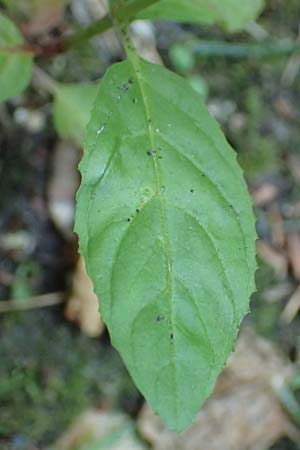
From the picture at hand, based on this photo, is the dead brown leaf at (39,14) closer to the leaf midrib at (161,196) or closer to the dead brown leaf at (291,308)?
the leaf midrib at (161,196)

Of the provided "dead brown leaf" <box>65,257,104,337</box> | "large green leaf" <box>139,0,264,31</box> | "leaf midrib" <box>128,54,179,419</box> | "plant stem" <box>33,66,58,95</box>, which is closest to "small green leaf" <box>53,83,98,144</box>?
"plant stem" <box>33,66,58,95</box>

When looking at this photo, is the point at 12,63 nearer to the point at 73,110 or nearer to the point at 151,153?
the point at 73,110

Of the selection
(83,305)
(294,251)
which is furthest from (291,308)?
(83,305)

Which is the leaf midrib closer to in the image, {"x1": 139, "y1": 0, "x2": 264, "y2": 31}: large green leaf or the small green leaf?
{"x1": 139, "y1": 0, "x2": 264, "y2": 31}: large green leaf

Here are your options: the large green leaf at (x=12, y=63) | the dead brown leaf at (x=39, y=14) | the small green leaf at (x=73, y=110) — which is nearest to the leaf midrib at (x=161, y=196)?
the large green leaf at (x=12, y=63)

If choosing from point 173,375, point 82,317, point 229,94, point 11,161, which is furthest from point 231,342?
point 229,94

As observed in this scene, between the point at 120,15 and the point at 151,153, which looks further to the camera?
the point at 120,15
